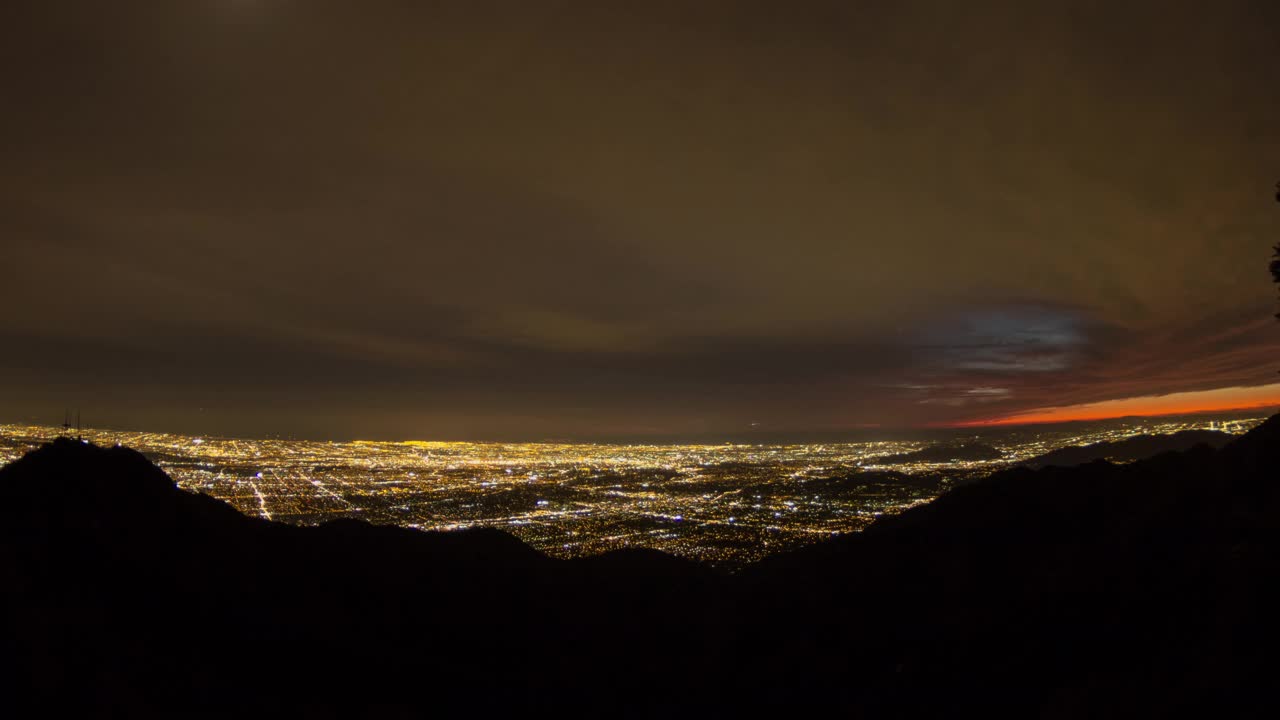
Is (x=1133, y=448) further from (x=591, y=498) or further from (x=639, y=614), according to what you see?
(x=639, y=614)

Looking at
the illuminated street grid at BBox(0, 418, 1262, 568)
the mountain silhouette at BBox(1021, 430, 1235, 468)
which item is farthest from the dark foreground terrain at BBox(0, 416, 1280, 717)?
the mountain silhouette at BBox(1021, 430, 1235, 468)

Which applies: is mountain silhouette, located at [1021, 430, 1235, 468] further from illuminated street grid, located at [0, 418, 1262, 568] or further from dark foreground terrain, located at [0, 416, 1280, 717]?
dark foreground terrain, located at [0, 416, 1280, 717]

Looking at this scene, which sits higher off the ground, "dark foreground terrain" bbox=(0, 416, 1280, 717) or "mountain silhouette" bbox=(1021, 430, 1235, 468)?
"dark foreground terrain" bbox=(0, 416, 1280, 717)

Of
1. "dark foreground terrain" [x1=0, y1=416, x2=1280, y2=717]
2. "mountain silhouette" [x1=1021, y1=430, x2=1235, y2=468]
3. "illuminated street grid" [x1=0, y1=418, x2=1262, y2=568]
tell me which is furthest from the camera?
"mountain silhouette" [x1=1021, y1=430, x2=1235, y2=468]

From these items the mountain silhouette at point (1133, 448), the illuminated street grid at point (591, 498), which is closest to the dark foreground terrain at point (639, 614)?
the illuminated street grid at point (591, 498)

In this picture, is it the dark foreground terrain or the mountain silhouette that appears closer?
the dark foreground terrain

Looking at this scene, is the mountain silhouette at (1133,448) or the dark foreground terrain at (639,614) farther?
the mountain silhouette at (1133,448)

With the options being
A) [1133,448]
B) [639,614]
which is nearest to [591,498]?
[639,614]

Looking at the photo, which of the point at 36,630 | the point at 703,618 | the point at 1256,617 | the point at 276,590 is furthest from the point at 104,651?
the point at 1256,617

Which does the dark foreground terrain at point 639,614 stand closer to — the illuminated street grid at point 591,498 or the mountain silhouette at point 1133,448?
the illuminated street grid at point 591,498
